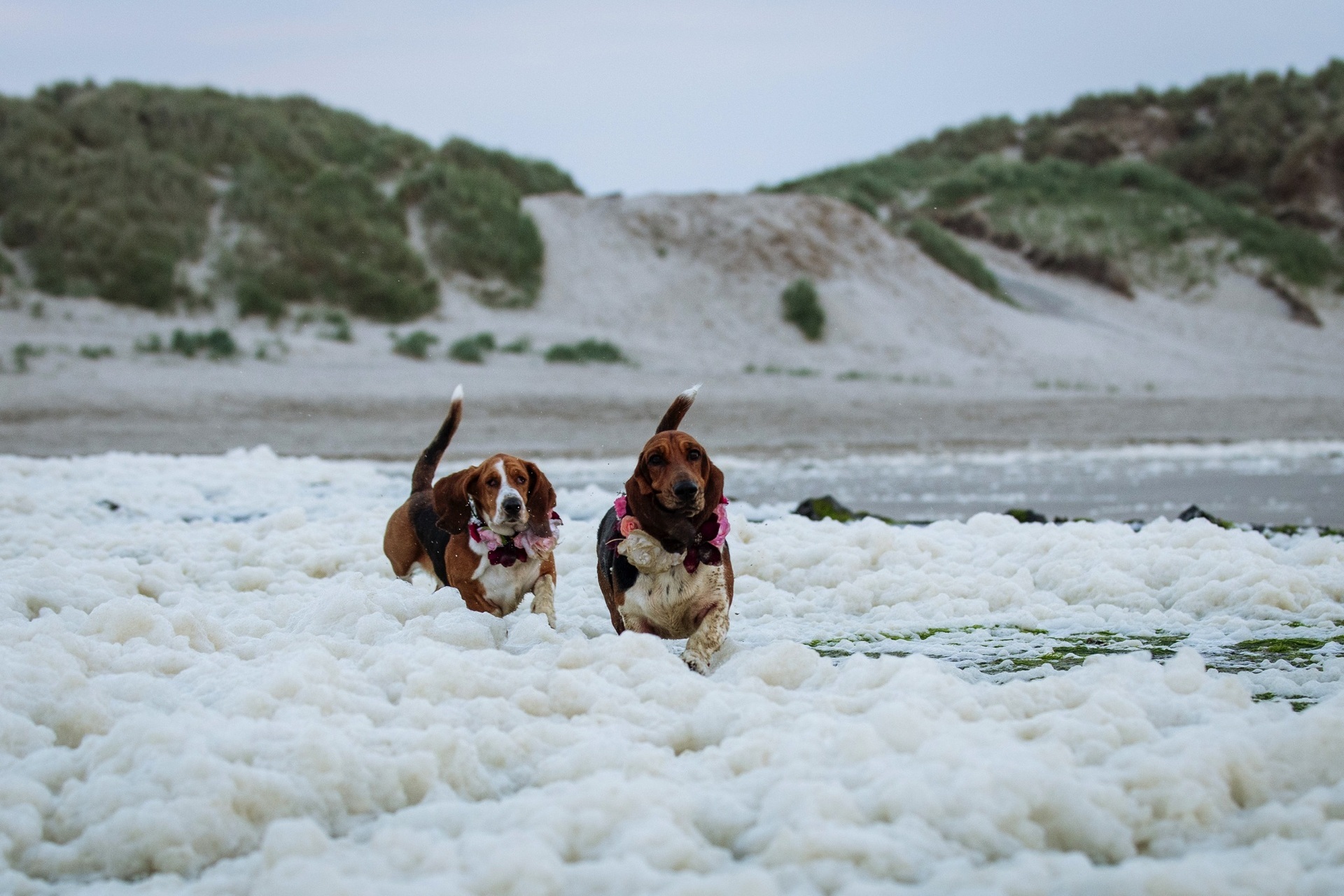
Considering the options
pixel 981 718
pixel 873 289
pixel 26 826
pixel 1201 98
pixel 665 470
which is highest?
pixel 1201 98

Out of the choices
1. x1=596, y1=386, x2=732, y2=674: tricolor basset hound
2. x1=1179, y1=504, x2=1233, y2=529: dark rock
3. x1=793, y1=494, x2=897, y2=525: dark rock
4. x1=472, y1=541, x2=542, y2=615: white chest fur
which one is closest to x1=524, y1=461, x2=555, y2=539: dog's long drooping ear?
x1=472, y1=541, x2=542, y2=615: white chest fur

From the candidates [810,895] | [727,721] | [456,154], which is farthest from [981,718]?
[456,154]

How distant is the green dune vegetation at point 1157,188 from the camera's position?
40562 millimetres

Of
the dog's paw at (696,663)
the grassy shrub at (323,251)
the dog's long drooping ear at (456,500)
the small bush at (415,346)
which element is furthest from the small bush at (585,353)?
the dog's paw at (696,663)

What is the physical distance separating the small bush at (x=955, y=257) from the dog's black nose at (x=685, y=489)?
32.2 m

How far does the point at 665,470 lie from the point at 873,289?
28.9 m

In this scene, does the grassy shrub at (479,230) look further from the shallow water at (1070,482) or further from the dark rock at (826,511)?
the dark rock at (826,511)

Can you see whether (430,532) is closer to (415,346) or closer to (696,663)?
(696,663)

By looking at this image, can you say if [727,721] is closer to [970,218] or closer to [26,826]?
[26,826]

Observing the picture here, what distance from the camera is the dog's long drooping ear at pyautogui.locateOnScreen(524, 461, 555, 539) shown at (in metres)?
4.49

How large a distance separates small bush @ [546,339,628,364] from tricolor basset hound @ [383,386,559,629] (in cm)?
1738

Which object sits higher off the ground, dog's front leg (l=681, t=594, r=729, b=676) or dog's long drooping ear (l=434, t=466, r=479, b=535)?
dog's long drooping ear (l=434, t=466, r=479, b=535)

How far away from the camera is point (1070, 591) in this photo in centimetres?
515

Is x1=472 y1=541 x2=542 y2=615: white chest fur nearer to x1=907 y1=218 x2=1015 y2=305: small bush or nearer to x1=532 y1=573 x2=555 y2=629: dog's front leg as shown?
x1=532 y1=573 x2=555 y2=629: dog's front leg
